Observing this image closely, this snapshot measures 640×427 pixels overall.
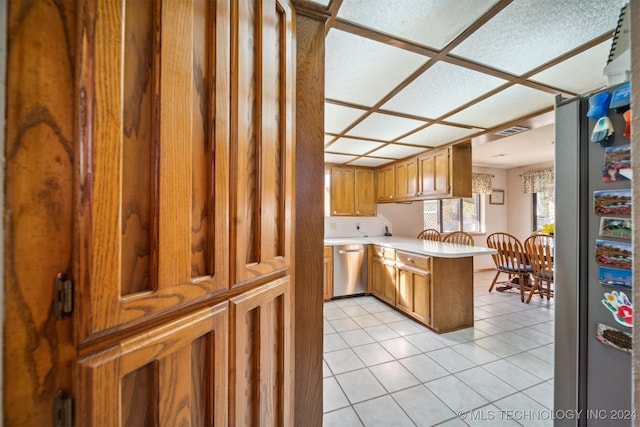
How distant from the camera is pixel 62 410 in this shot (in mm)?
352

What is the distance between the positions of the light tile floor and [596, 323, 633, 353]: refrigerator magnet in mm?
890

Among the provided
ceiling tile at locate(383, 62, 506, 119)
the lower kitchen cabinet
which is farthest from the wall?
ceiling tile at locate(383, 62, 506, 119)

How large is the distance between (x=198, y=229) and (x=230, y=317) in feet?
0.83

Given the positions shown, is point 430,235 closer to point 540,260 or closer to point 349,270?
point 540,260

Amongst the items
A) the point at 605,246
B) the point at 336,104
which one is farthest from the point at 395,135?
the point at 605,246

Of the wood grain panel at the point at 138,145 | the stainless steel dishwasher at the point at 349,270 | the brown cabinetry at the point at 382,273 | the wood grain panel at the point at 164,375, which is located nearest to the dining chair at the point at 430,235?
the brown cabinetry at the point at 382,273

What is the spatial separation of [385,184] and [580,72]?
2.76 metres

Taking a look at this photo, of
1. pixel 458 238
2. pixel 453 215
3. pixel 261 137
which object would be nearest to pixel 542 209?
pixel 453 215

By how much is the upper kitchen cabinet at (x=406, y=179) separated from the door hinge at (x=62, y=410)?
3.71 metres

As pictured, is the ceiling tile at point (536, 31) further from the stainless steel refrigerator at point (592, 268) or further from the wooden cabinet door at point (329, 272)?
the wooden cabinet door at point (329, 272)

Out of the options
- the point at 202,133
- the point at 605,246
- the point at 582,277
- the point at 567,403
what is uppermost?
the point at 202,133

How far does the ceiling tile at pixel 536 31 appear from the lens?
107cm

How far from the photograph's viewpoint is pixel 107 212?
1.27 feet

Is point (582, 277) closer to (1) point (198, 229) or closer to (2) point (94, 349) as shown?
(1) point (198, 229)
